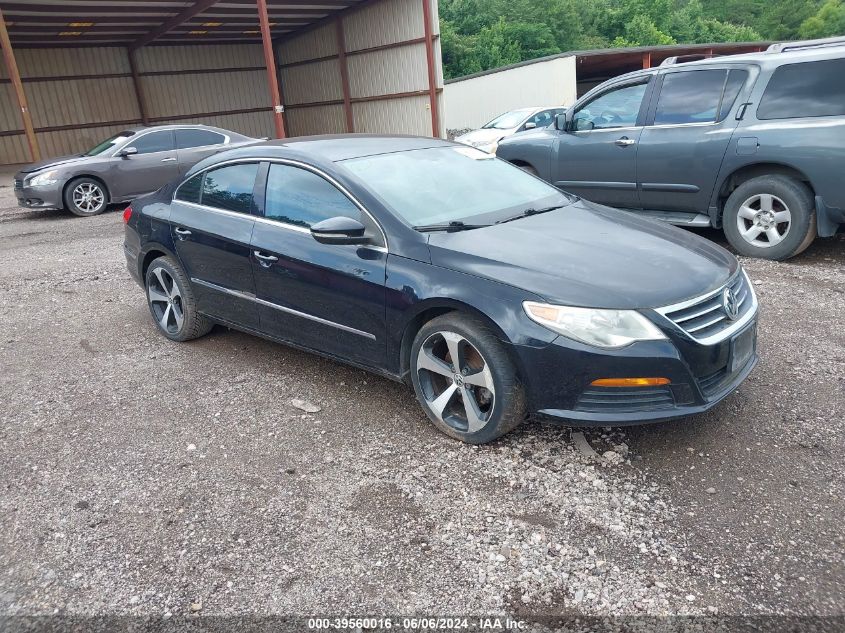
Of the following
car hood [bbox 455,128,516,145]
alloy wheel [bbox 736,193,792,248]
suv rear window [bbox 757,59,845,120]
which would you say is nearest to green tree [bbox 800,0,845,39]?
car hood [bbox 455,128,516,145]

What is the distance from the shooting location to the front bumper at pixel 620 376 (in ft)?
9.74

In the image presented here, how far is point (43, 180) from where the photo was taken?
10945 mm

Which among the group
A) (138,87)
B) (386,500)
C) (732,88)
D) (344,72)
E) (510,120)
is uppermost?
(138,87)

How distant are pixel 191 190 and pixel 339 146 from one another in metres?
1.26

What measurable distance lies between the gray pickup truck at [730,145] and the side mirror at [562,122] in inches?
0.7

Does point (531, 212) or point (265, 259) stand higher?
point (531, 212)

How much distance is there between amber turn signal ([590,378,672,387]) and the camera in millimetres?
2990

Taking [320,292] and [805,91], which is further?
[805,91]

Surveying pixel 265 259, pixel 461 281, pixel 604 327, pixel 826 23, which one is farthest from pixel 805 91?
pixel 826 23

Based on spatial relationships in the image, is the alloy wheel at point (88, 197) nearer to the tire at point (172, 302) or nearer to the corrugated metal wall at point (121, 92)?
the tire at point (172, 302)

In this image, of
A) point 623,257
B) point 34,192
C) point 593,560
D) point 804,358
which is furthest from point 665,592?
point 34,192

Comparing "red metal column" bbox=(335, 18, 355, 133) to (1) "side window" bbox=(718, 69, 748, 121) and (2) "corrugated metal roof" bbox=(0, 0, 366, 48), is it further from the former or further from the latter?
(1) "side window" bbox=(718, 69, 748, 121)

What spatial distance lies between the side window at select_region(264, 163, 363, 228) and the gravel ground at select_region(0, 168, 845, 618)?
3.50ft

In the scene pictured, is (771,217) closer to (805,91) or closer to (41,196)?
(805,91)
